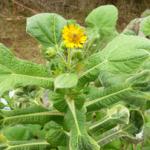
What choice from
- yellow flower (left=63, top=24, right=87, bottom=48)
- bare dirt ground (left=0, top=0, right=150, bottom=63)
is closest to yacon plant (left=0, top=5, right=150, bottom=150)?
yellow flower (left=63, top=24, right=87, bottom=48)

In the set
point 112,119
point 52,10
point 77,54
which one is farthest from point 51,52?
point 52,10

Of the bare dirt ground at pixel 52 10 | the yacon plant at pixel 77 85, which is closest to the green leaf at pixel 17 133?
the yacon plant at pixel 77 85

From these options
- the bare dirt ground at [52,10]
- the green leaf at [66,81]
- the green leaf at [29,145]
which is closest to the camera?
the green leaf at [66,81]

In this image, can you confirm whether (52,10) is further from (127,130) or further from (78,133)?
(78,133)

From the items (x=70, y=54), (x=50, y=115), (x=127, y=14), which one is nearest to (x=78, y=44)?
(x=70, y=54)

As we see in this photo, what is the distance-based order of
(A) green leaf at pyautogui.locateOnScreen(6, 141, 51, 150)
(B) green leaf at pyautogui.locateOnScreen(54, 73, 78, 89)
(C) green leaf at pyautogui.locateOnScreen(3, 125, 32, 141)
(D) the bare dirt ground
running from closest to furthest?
(B) green leaf at pyautogui.locateOnScreen(54, 73, 78, 89) < (A) green leaf at pyautogui.locateOnScreen(6, 141, 51, 150) < (C) green leaf at pyautogui.locateOnScreen(3, 125, 32, 141) < (D) the bare dirt ground

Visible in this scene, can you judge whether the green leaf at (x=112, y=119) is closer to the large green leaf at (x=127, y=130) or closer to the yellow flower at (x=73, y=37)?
the large green leaf at (x=127, y=130)

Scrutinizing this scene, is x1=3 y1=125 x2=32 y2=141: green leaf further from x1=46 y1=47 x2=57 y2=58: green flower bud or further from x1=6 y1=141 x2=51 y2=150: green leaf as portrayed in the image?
x1=46 y1=47 x2=57 y2=58: green flower bud
